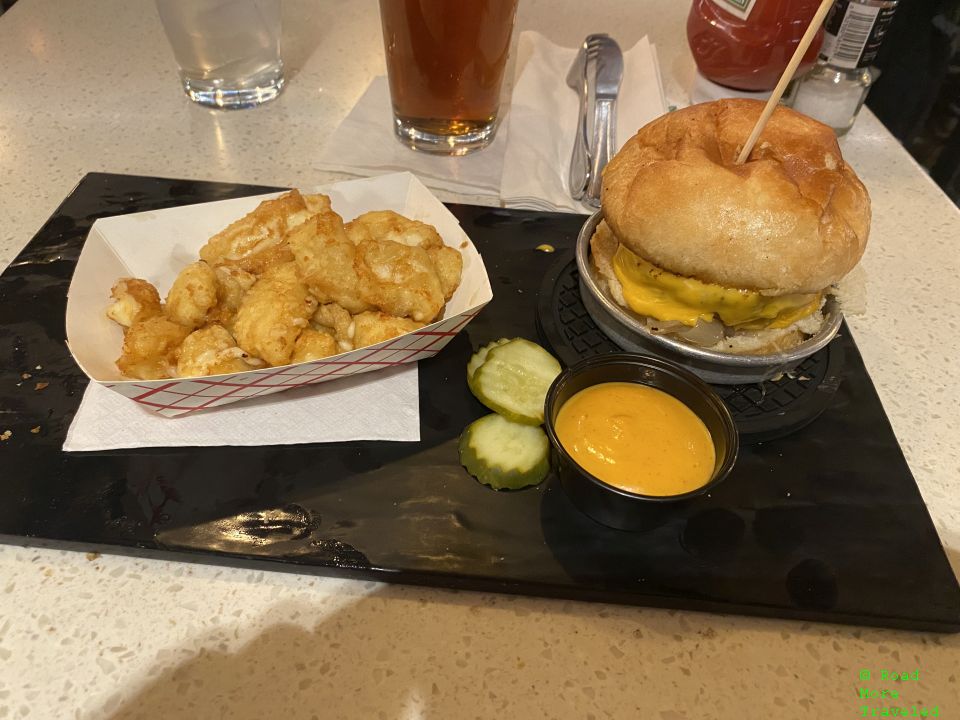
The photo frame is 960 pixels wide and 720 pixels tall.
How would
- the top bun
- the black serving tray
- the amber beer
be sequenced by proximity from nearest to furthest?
the black serving tray, the top bun, the amber beer

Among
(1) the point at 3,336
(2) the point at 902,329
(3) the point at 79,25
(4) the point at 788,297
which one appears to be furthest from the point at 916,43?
(3) the point at 79,25

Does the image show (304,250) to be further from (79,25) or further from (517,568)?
(79,25)

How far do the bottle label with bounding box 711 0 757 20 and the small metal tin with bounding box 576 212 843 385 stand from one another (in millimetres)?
1131

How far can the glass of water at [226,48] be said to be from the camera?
79.6 inches

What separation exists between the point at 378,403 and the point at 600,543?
0.53 meters

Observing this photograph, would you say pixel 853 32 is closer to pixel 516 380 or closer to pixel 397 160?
pixel 397 160

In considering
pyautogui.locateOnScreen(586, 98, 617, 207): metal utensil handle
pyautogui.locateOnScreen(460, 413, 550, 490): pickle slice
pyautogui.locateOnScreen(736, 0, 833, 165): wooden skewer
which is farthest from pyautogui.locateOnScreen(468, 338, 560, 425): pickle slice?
pyautogui.locateOnScreen(586, 98, 617, 207): metal utensil handle

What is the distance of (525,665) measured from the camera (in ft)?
3.48

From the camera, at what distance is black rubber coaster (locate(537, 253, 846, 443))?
4.58 ft

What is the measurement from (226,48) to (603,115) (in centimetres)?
126

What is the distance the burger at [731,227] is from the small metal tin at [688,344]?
0.10 feet

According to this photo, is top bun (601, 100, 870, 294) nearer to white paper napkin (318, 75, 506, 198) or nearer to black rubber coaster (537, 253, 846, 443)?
black rubber coaster (537, 253, 846, 443)

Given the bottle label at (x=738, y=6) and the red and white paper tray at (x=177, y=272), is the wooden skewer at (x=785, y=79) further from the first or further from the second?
the bottle label at (x=738, y=6)

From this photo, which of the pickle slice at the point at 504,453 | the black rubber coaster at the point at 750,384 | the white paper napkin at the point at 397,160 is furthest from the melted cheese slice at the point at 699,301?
the white paper napkin at the point at 397,160
